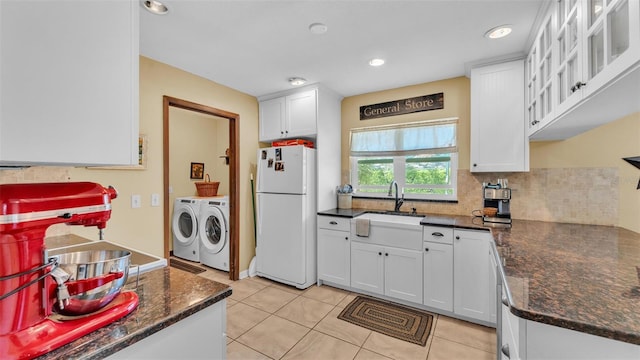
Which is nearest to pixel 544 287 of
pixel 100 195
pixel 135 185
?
pixel 100 195

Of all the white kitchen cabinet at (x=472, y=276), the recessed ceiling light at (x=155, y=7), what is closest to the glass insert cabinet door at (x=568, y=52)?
the white kitchen cabinet at (x=472, y=276)

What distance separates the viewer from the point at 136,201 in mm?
2455

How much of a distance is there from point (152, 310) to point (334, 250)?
2.33 meters

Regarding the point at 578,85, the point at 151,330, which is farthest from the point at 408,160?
the point at 151,330

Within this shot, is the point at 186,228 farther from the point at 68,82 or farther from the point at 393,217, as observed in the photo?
the point at 68,82

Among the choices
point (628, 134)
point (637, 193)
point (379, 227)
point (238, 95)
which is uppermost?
point (238, 95)

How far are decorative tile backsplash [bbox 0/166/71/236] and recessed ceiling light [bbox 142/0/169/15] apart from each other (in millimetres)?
1218

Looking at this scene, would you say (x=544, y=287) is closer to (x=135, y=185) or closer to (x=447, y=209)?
(x=447, y=209)

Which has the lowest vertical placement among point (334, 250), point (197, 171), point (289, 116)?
point (334, 250)

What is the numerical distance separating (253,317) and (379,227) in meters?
1.49

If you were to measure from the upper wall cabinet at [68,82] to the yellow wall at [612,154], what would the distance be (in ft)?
10.4

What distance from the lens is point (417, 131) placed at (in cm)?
321

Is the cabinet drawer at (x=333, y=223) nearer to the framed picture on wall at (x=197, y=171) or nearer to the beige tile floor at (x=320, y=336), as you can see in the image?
the beige tile floor at (x=320, y=336)

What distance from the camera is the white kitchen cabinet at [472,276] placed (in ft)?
7.40
